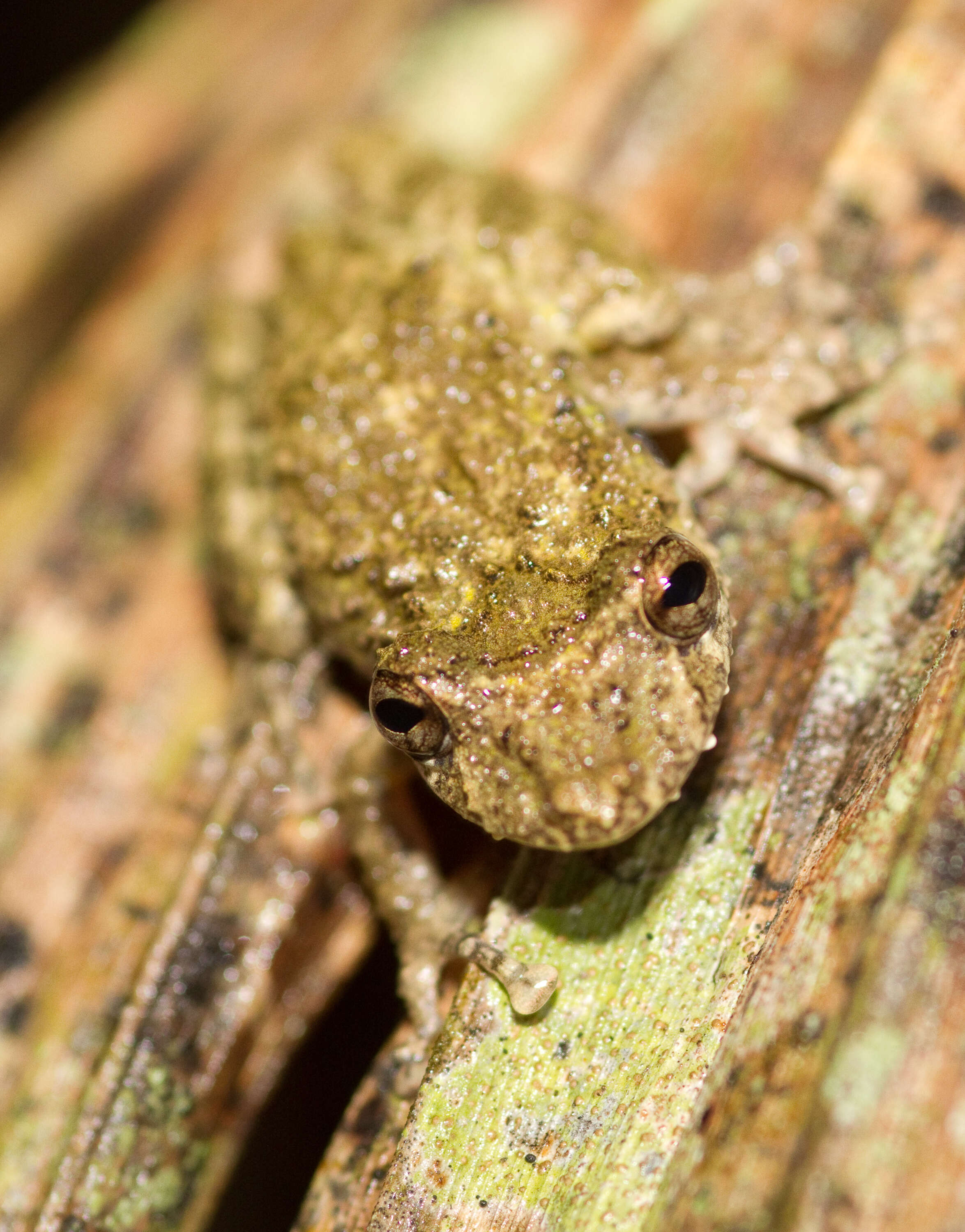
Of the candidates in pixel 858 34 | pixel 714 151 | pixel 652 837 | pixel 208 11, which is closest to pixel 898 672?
pixel 652 837

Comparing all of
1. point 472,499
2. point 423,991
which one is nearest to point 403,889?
point 423,991

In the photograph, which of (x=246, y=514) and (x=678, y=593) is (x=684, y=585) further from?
(x=246, y=514)

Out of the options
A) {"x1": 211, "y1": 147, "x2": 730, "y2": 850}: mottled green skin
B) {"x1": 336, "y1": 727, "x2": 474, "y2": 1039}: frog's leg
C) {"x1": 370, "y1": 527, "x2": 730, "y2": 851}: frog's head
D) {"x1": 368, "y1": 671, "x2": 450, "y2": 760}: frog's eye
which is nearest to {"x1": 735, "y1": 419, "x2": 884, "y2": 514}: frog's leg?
{"x1": 211, "y1": 147, "x2": 730, "y2": 850}: mottled green skin

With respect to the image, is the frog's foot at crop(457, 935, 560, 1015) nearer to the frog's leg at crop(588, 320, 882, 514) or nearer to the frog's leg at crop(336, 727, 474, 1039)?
the frog's leg at crop(336, 727, 474, 1039)

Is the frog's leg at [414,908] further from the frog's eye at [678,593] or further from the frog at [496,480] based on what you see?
the frog's eye at [678,593]

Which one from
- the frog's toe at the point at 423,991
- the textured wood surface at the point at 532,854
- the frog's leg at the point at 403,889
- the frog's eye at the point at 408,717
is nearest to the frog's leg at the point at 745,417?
the textured wood surface at the point at 532,854

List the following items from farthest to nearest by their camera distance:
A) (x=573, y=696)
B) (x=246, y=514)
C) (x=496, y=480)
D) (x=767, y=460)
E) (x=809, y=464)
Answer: (x=246, y=514) < (x=767, y=460) < (x=809, y=464) < (x=496, y=480) < (x=573, y=696)

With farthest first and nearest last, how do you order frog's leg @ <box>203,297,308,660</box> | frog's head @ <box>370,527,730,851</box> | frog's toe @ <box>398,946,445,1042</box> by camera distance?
frog's leg @ <box>203,297,308,660</box>, frog's toe @ <box>398,946,445,1042</box>, frog's head @ <box>370,527,730,851</box>
